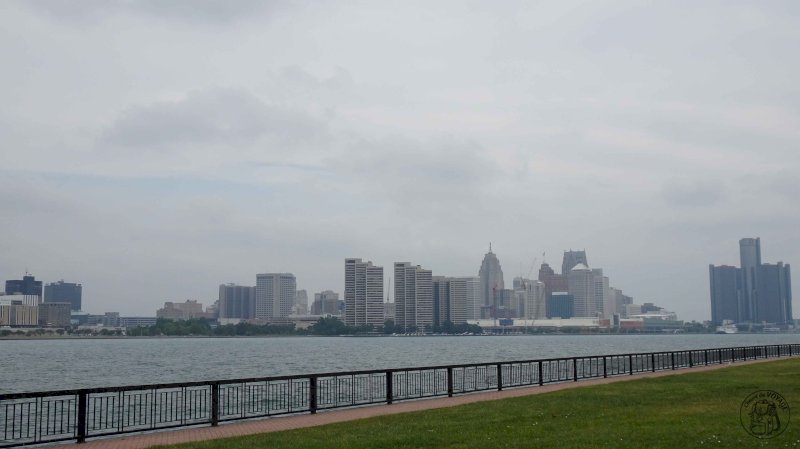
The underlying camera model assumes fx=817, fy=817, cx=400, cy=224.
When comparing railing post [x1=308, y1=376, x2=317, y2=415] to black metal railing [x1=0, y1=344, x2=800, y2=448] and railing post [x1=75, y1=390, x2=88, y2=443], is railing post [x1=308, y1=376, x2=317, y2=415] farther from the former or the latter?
railing post [x1=75, y1=390, x2=88, y2=443]

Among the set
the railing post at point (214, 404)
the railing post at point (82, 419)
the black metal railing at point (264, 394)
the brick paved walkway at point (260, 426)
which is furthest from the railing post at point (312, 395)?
the railing post at point (82, 419)

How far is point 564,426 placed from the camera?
60.8ft

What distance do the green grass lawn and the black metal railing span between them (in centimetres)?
383

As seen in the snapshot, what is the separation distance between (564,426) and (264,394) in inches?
1169

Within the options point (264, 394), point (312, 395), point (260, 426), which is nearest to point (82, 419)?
point (260, 426)

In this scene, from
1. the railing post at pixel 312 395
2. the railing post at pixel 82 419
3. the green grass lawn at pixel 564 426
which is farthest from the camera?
the railing post at pixel 312 395

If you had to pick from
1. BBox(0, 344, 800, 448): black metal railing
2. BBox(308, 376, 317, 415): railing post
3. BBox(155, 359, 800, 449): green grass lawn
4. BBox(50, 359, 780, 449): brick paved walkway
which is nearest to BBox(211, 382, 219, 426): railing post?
BBox(0, 344, 800, 448): black metal railing

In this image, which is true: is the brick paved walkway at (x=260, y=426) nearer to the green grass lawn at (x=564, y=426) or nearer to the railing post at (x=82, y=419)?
the railing post at (x=82, y=419)

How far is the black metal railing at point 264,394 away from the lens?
69.8 feet

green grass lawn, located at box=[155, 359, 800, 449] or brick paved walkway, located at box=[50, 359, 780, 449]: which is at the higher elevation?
green grass lawn, located at box=[155, 359, 800, 449]

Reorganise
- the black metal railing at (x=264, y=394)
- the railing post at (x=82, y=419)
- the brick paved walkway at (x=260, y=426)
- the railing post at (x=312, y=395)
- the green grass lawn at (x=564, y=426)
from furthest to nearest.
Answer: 1. the railing post at (x=312, y=395)
2. the black metal railing at (x=264, y=394)
3. the railing post at (x=82, y=419)
4. the brick paved walkway at (x=260, y=426)
5. the green grass lawn at (x=564, y=426)

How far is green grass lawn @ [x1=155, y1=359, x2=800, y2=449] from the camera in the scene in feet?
52.7

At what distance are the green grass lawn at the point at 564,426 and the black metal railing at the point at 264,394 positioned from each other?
3.83m

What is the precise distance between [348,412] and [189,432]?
527cm
